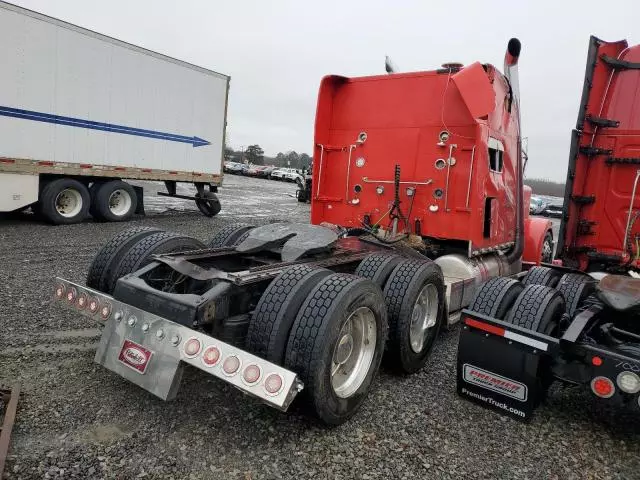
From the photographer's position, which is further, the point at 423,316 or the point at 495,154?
the point at 495,154

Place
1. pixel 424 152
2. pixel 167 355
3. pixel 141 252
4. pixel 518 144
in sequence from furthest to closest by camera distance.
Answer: pixel 518 144, pixel 424 152, pixel 141 252, pixel 167 355

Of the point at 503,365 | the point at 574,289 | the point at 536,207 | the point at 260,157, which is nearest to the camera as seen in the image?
the point at 503,365

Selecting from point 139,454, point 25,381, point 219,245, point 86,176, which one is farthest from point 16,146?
point 139,454

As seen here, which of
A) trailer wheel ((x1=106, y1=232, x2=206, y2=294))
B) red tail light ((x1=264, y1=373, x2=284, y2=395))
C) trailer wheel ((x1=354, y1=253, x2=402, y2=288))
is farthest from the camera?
trailer wheel ((x1=354, y1=253, x2=402, y2=288))

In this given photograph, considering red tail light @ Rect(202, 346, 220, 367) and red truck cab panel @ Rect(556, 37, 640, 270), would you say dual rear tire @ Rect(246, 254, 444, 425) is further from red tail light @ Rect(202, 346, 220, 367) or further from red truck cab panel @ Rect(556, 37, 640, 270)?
red truck cab panel @ Rect(556, 37, 640, 270)

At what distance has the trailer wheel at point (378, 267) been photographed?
3903mm

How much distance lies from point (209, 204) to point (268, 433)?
12058mm

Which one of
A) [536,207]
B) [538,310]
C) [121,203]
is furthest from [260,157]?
[538,310]

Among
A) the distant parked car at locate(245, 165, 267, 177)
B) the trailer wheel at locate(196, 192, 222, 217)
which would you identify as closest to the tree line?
the distant parked car at locate(245, 165, 267, 177)

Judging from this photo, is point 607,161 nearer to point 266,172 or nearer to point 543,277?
point 543,277

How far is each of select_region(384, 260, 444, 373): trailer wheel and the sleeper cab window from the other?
6.28ft

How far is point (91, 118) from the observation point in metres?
10.8

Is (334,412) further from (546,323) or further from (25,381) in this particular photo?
(25,381)

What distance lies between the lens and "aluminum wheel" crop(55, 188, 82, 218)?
11.0 meters
